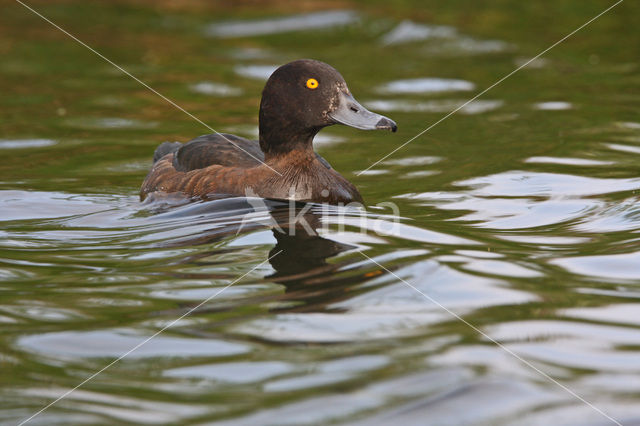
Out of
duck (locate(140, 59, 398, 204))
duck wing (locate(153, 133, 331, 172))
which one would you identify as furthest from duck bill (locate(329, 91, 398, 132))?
duck wing (locate(153, 133, 331, 172))

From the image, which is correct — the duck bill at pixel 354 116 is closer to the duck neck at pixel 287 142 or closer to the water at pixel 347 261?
the duck neck at pixel 287 142

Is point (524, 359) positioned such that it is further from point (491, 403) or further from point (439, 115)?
point (439, 115)

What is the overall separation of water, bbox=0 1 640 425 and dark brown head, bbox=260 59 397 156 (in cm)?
67

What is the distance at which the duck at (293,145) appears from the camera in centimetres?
659

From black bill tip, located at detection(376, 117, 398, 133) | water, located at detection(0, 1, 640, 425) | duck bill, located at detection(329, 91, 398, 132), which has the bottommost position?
water, located at detection(0, 1, 640, 425)

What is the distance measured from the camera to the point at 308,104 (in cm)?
661

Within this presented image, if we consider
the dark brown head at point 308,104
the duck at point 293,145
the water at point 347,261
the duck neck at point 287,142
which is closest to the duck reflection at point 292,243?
the water at point 347,261

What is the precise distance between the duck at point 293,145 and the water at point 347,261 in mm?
248

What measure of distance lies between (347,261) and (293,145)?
1876mm

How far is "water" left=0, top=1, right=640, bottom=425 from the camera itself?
3.60m

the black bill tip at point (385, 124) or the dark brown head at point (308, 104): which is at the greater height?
the dark brown head at point (308, 104)

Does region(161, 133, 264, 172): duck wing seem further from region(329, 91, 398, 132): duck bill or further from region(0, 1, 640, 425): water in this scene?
region(329, 91, 398, 132): duck bill

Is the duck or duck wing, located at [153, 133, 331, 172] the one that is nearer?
the duck

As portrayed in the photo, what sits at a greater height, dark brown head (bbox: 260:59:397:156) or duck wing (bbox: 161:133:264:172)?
dark brown head (bbox: 260:59:397:156)
